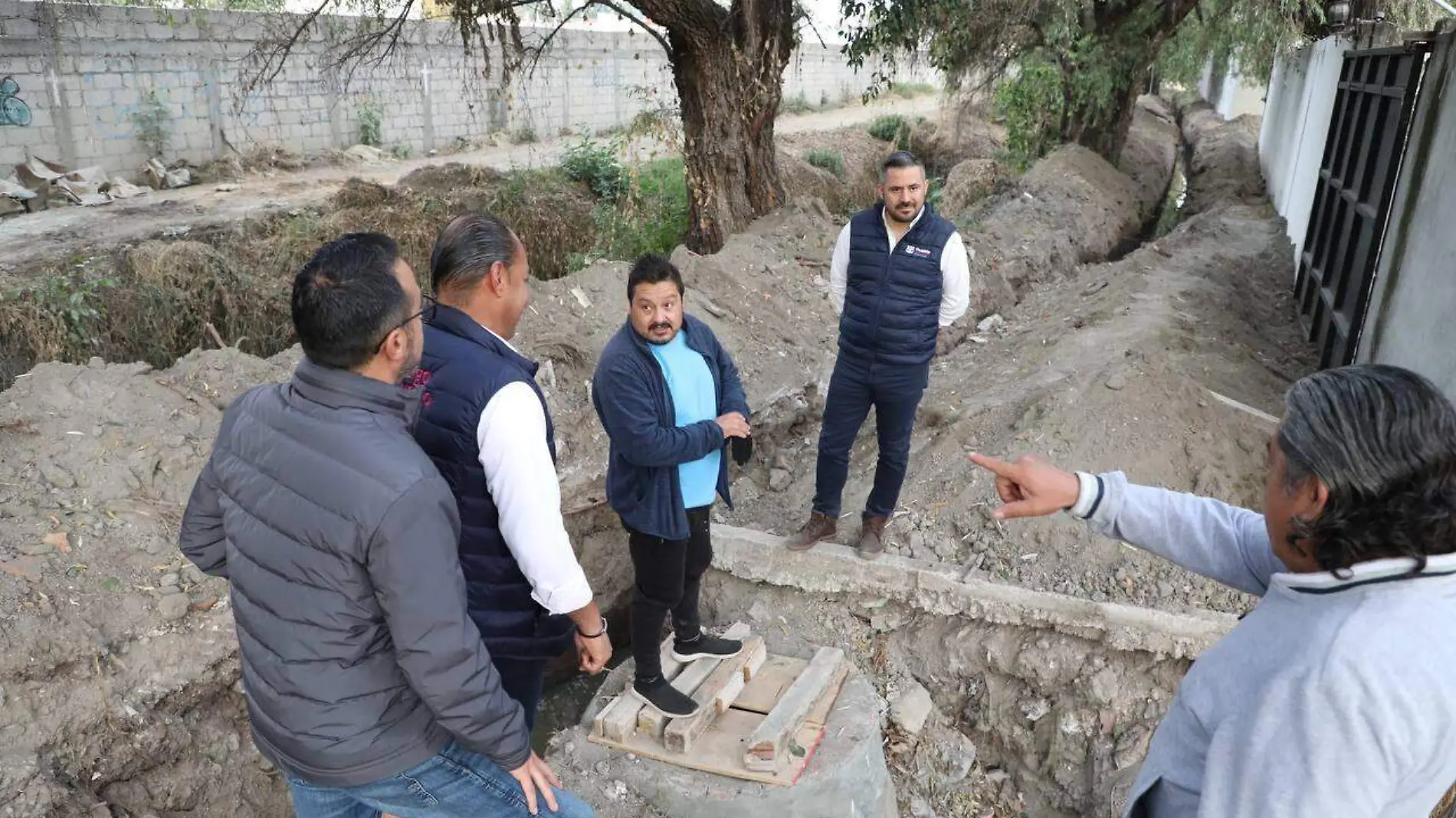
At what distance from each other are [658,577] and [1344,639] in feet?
7.44

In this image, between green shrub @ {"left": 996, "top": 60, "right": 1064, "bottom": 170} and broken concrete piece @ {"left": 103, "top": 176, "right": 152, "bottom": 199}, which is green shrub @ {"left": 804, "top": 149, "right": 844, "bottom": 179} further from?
broken concrete piece @ {"left": 103, "top": 176, "right": 152, "bottom": 199}

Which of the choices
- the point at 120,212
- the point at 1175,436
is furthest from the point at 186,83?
the point at 1175,436

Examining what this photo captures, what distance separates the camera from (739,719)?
3502 millimetres

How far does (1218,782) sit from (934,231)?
115 inches

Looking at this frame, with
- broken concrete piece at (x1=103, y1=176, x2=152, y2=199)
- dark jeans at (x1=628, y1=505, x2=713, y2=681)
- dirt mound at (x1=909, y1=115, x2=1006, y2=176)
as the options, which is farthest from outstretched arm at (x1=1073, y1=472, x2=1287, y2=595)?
dirt mound at (x1=909, y1=115, x2=1006, y2=176)

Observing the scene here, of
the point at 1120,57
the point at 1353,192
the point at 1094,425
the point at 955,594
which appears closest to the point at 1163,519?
the point at 955,594

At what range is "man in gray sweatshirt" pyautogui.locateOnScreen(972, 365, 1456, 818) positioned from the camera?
1.26 m

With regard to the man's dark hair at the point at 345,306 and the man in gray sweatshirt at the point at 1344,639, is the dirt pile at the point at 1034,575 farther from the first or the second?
the man's dark hair at the point at 345,306

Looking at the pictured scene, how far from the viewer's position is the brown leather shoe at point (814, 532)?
14.6 feet

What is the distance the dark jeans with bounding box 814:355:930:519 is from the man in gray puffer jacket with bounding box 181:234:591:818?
8.15ft

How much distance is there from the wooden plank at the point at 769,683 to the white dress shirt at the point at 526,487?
1487 mm

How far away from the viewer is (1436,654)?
49.6 inches

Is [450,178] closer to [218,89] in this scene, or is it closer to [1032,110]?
[218,89]

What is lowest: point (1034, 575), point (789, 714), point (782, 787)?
point (782, 787)
